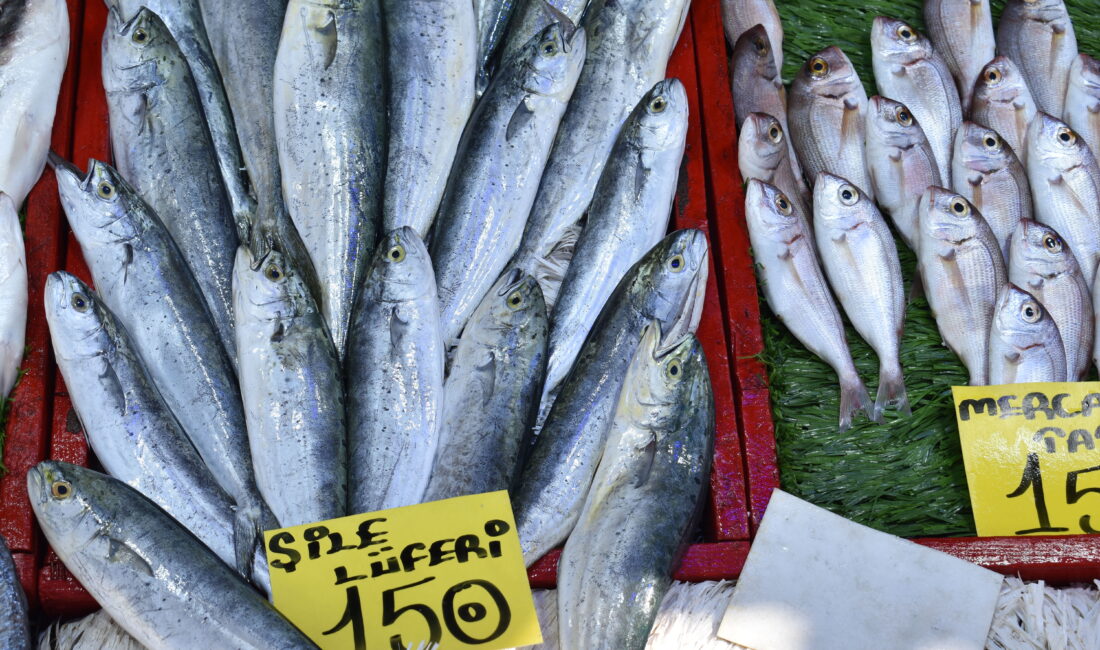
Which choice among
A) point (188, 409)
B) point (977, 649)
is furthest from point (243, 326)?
point (977, 649)

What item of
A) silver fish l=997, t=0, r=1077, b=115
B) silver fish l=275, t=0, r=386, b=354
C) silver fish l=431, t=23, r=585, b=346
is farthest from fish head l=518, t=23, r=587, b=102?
silver fish l=997, t=0, r=1077, b=115

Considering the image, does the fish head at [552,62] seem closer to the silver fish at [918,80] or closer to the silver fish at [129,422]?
the silver fish at [918,80]

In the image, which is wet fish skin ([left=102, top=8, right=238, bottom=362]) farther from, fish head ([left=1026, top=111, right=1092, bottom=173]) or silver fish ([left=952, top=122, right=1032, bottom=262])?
fish head ([left=1026, top=111, right=1092, bottom=173])

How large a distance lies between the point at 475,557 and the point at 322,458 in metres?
0.34

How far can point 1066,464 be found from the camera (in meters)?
2.12

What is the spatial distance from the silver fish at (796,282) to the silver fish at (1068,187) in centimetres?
66

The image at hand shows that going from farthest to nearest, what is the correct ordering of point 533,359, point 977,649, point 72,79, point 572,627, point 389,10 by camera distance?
point 72,79, point 389,10, point 533,359, point 977,649, point 572,627

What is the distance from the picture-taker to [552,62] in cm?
231

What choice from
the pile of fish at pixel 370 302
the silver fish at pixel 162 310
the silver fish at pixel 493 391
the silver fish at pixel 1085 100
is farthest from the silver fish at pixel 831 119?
the silver fish at pixel 162 310

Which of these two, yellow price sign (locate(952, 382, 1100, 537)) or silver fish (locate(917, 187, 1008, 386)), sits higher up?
silver fish (locate(917, 187, 1008, 386))

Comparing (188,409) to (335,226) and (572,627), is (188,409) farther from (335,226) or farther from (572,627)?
Result: (572,627)

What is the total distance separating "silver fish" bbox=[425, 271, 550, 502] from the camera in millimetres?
1897

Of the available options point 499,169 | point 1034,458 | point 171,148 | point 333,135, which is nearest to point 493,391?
point 499,169

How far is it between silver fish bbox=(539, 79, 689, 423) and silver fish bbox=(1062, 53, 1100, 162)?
3.92 feet
